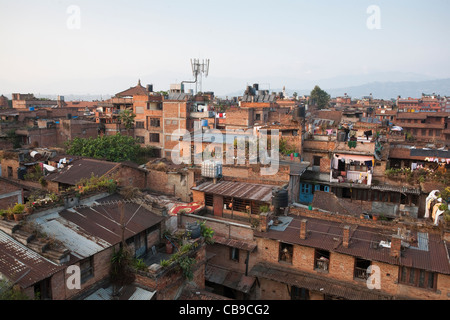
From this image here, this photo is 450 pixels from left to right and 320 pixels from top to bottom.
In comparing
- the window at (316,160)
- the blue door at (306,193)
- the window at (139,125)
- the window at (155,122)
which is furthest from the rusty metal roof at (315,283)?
the window at (139,125)

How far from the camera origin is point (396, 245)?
14.3 m

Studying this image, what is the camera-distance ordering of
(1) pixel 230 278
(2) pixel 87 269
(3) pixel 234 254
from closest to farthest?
1. (2) pixel 87 269
2. (1) pixel 230 278
3. (3) pixel 234 254

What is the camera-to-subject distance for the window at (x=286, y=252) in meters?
16.8

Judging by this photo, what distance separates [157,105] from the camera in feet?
158

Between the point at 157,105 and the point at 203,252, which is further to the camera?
the point at 157,105

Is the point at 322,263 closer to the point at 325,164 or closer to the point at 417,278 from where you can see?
the point at 417,278

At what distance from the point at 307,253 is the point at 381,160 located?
18.0 meters

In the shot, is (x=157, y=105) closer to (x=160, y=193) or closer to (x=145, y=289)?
(x=160, y=193)

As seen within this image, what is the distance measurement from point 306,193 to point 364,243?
1565 cm

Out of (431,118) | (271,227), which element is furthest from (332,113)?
(271,227)

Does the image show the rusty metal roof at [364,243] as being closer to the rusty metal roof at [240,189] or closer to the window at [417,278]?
the window at [417,278]

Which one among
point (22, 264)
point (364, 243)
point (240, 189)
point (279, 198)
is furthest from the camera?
point (240, 189)

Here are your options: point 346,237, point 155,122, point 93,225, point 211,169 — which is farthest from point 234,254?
point 155,122

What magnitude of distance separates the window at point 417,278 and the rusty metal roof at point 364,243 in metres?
0.38
